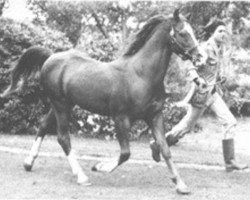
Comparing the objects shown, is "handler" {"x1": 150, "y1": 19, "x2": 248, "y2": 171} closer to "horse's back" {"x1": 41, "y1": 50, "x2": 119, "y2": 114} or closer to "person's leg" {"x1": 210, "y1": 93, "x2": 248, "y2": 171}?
"person's leg" {"x1": 210, "y1": 93, "x2": 248, "y2": 171}

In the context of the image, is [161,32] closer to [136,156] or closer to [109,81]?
[109,81]

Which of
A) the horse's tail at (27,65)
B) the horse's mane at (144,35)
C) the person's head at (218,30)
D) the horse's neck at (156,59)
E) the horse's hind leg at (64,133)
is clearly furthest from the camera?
the person's head at (218,30)

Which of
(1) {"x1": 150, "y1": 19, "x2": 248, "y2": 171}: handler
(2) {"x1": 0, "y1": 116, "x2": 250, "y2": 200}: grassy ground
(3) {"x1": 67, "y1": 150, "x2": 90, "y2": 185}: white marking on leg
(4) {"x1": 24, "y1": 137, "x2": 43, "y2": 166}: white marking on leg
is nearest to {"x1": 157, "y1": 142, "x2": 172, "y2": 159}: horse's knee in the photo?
(2) {"x1": 0, "y1": 116, "x2": 250, "y2": 200}: grassy ground

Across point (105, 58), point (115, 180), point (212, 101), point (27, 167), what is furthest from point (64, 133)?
point (105, 58)

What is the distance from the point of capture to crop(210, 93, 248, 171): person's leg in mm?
9469

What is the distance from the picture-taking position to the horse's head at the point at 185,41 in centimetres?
748

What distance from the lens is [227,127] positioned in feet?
31.3

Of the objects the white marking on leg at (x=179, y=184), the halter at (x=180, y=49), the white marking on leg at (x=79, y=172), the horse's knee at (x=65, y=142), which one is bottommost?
the white marking on leg at (x=79, y=172)

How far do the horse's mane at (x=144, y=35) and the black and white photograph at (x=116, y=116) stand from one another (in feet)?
0.05

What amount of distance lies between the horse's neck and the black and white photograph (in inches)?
0.5

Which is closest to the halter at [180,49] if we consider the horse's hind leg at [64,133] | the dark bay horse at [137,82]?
the dark bay horse at [137,82]

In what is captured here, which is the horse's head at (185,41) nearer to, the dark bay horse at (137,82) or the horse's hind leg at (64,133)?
the dark bay horse at (137,82)

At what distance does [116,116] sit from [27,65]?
98.5 inches

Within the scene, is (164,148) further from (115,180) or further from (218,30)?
(218,30)
